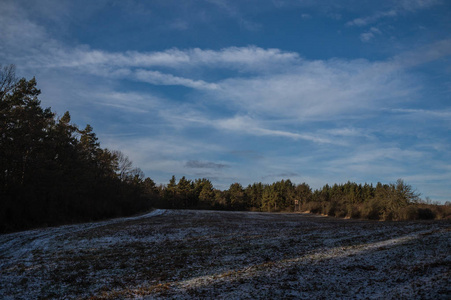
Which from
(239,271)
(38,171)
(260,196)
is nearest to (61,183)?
(38,171)

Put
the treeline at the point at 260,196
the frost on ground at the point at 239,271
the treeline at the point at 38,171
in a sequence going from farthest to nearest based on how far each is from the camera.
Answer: the treeline at the point at 260,196
the treeline at the point at 38,171
the frost on ground at the point at 239,271

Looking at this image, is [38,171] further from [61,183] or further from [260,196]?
[260,196]

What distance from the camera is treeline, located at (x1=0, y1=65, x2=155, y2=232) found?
111 ft

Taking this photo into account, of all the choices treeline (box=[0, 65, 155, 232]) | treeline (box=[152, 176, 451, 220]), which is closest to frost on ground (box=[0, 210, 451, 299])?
treeline (box=[0, 65, 155, 232])

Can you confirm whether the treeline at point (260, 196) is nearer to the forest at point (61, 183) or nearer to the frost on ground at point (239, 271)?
the forest at point (61, 183)

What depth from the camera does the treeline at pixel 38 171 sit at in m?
33.8

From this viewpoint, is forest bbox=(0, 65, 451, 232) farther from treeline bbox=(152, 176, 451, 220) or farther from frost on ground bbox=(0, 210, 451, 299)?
treeline bbox=(152, 176, 451, 220)

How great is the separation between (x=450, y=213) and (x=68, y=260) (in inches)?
2022

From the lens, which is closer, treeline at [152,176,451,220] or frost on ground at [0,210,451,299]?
frost on ground at [0,210,451,299]

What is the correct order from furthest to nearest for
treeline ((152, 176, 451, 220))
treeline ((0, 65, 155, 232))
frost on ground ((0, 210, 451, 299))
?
treeline ((152, 176, 451, 220))
treeline ((0, 65, 155, 232))
frost on ground ((0, 210, 451, 299))

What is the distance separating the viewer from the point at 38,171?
38.0 m

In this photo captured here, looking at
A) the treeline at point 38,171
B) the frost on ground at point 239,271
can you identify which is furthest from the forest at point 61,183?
the frost on ground at point 239,271

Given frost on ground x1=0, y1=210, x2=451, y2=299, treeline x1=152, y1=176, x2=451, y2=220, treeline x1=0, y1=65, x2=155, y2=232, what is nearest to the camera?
frost on ground x1=0, y1=210, x2=451, y2=299

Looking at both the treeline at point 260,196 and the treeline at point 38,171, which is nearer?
the treeline at point 38,171
